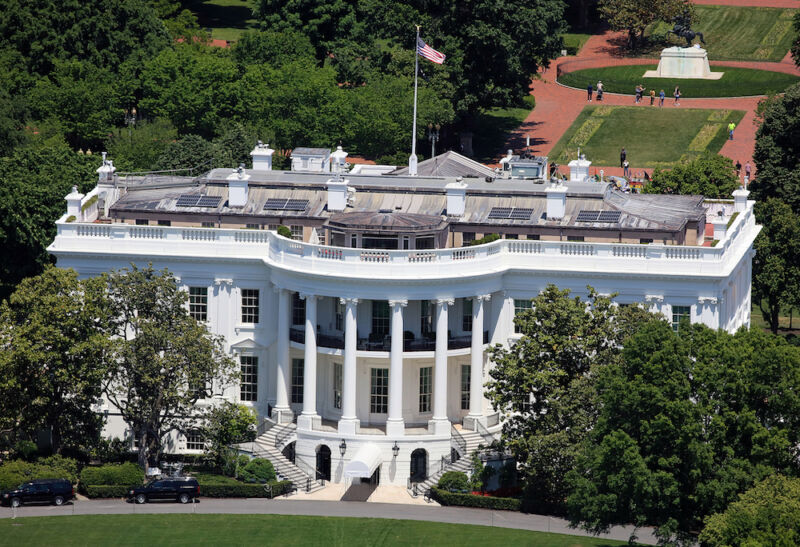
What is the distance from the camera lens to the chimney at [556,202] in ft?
433

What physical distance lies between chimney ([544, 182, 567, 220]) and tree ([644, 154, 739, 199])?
1136 inches

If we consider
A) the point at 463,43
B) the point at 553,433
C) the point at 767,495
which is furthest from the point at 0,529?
the point at 463,43

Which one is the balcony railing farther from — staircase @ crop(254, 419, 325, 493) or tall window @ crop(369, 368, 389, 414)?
staircase @ crop(254, 419, 325, 493)

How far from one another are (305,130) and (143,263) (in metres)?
51.5

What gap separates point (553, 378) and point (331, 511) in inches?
564

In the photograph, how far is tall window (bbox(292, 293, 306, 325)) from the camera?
131 metres

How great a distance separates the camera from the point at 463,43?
18975 centimetres

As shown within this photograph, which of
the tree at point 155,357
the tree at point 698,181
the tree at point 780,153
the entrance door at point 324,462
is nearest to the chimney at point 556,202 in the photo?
the entrance door at point 324,462

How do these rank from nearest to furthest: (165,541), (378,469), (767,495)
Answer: (767,495), (165,541), (378,469)

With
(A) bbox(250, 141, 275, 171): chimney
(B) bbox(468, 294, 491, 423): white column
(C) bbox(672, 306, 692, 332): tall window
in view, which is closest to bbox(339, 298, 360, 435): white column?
(B) bbox(468, 294, 491, 423): white column

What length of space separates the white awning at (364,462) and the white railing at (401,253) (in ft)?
32.7

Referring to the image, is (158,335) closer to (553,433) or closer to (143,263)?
(143,263)

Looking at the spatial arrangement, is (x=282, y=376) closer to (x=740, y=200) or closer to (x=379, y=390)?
(x=379, y=390)

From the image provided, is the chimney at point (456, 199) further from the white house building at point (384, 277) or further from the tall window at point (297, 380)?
A: the tall window at point (297, 380)
